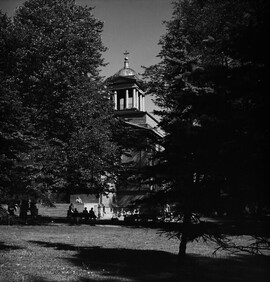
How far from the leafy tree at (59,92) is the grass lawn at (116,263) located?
8.58 metres

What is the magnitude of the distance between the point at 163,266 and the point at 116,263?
153 centimetres

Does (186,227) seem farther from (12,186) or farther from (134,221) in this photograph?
A: (134,221)

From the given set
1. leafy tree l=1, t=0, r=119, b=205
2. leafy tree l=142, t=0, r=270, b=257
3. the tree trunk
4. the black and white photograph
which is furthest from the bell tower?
leafy tree l=142, t=0, r=270, b=257

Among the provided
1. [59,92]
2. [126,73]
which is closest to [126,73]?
[126,73]

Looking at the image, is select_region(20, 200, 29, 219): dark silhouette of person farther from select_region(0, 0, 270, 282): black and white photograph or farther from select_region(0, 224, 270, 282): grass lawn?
select_region(0, 224, 270, 282): grass lawn

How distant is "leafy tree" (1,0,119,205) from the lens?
2345 cm

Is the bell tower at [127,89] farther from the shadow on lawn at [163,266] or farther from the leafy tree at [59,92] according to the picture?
the shadow on lawn at [163,266]

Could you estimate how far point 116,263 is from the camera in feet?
35.7

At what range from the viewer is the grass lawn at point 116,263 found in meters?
8.89

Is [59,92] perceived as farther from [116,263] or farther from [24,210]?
[116,263]

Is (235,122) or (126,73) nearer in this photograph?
(235,122)

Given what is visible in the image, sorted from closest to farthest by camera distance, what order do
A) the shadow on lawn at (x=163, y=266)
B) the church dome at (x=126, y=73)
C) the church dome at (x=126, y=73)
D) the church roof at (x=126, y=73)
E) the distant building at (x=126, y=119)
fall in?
the shadow on lawn at (x=163, y=266) → the distant building at (x=126, y=119) → the church dome at (x=126, y=73) → the church roof at (x=126, y=73) → the church dome at (x=126, y=73)

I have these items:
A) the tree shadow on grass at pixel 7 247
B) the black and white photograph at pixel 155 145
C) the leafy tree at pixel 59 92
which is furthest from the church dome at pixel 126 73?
the tree shadow on grass at pixel 7 247

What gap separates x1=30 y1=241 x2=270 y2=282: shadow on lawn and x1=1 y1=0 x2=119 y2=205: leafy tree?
10781mm
